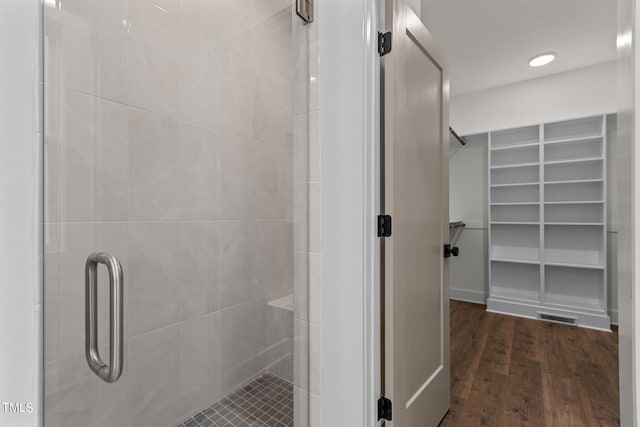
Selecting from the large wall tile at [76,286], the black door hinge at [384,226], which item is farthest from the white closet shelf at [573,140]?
the large wall tile at [76,286]

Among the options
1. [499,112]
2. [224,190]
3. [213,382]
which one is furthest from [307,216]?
[499,112]

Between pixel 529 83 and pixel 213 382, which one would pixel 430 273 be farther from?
pixel 529 83

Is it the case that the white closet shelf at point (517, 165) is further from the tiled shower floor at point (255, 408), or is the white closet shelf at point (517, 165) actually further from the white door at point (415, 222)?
the tiled shower floor at point (255, 408)

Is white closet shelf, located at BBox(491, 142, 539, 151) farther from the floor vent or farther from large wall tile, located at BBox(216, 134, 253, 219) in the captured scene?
large wall tile, located at BBox(216, 134, 253, 219)

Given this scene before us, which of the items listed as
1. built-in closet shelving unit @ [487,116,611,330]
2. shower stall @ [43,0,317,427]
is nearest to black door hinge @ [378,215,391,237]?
shower stall @ [43,0,317,427]

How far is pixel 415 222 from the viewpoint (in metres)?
1.32

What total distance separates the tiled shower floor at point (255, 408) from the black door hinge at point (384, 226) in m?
0.71

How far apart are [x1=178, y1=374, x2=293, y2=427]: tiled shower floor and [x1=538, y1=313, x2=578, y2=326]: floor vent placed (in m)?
3.34

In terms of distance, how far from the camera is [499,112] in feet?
12.4

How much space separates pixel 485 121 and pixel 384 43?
3.38 meters

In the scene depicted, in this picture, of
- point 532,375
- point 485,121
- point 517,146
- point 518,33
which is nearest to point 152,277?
point 532,375

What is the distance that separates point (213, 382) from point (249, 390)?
0.47 feet

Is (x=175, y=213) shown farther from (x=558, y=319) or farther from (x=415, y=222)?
(x=558, y=319)

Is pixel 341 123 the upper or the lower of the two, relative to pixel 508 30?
lower
